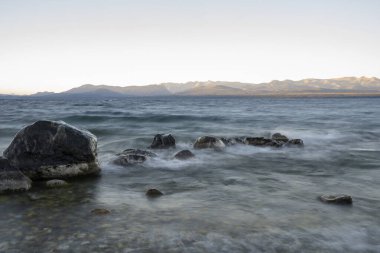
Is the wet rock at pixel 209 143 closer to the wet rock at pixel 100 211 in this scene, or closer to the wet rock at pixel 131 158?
the wet rock at pixel 131 158

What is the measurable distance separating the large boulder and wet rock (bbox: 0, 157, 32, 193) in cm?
106

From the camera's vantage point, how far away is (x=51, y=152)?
1095cm

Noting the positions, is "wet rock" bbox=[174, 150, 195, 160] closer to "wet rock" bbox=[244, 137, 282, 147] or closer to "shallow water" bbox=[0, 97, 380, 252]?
"shallow water" bbox=[0, 97, 380, 252]

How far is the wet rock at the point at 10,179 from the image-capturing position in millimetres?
9164

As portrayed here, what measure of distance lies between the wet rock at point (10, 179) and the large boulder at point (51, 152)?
106 cm

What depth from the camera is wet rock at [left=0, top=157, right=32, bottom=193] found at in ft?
30.1

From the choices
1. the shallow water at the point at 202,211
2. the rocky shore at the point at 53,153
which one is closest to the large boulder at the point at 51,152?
the rocky shore at the point at 53,153

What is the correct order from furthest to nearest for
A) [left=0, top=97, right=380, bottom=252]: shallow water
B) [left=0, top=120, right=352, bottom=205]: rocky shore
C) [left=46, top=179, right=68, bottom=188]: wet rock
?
1. [left=0, top=120, right=352, bottom=205]: rocky shore
2. [left=46, top=179, right=68, bottom=188]: wet rock
3. [left=0, top=97, right=380, bottom=252]: shallow water

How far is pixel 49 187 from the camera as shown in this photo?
31.9ft

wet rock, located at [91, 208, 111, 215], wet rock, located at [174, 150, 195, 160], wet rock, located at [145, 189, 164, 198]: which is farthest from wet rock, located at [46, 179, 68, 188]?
wet rock, located at [174, 150, 195, 160]

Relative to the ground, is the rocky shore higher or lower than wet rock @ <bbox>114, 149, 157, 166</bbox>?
higher

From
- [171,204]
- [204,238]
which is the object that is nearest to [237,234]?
[204,238]

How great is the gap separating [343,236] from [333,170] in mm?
6342

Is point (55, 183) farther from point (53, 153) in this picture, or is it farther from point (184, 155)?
point (184, 155)
